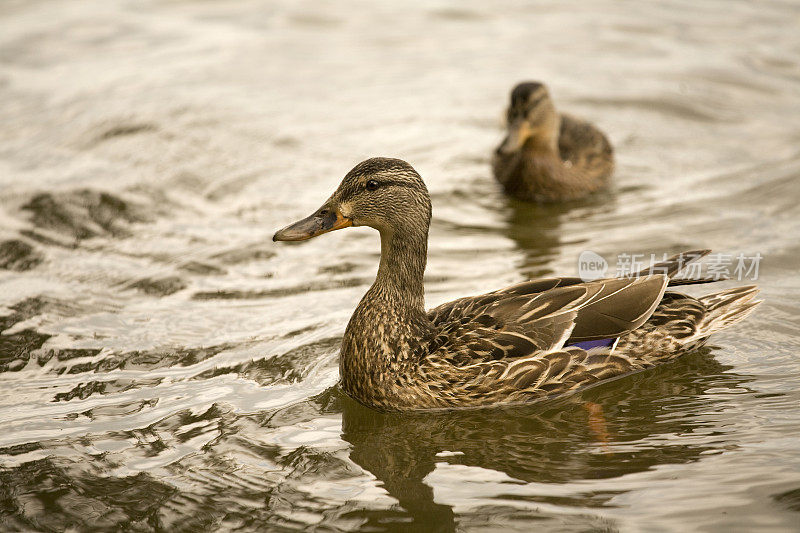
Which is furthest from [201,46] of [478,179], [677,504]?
[677,504]

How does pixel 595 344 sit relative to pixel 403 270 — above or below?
below

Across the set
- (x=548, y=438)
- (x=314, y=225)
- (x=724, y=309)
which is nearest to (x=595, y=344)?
(x=548, y=438)

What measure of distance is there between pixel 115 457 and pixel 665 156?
674cm

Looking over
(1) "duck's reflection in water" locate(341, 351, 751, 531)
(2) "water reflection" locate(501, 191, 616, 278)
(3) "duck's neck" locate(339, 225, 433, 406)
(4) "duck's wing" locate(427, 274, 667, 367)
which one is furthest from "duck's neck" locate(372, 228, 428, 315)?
(2) "water reflection" locate(501, 191, 616, 278)

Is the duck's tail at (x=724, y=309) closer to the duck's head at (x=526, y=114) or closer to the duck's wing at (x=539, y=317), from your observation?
the duck's wing at (x=539, y=317)

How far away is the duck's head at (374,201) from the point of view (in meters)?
6.26

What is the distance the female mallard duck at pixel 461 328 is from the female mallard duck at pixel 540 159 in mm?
3447

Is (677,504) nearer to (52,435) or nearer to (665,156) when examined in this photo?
(52,435)

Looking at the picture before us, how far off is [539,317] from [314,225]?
4.89ft

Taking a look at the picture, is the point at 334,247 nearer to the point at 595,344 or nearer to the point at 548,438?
the point at 595,344

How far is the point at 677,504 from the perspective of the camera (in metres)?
5.23

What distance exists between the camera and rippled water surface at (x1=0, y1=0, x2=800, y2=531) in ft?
18.0

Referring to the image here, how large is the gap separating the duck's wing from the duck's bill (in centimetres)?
89

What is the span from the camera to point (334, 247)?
28.8 feet
